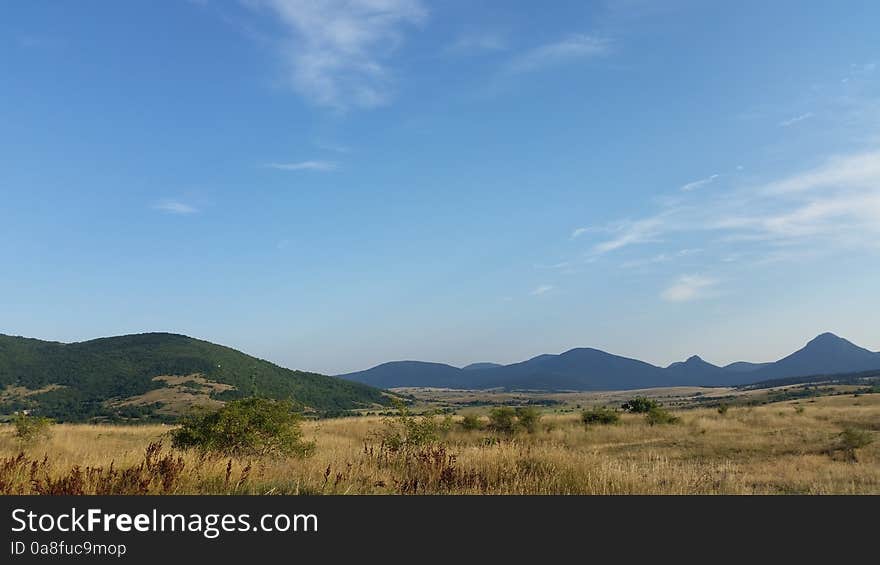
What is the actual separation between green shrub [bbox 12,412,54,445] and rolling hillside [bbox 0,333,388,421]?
215ft

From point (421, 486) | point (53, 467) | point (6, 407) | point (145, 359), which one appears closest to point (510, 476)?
point (421, 486)

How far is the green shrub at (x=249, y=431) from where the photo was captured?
60.3 ft

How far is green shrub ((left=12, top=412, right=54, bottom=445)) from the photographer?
2469cm

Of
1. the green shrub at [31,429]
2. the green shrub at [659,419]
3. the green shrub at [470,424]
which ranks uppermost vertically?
the green shrub at [31,429]

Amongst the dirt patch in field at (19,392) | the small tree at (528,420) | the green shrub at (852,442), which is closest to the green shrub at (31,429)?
the small tree at (528,420)

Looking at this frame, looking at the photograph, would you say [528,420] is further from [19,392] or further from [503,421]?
[19,392]

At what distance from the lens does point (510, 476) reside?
9961 millimetres

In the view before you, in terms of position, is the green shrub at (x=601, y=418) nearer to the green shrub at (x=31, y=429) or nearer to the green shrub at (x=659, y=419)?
the green shrub at (x=659, y=419)

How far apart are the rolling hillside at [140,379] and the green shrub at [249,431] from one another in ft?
242

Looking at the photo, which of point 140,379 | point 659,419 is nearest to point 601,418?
point 659,419

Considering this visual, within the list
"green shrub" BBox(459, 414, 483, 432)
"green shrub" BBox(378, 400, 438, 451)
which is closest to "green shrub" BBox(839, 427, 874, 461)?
"green shrub" BBox(378, 400, 438, 451)

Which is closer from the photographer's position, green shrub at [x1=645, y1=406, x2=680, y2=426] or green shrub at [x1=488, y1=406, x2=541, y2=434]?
green shrub at [x1=488, y1=406, x2=541, y2=434]

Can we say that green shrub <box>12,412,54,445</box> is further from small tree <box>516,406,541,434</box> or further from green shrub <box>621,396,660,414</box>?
green shrub <box>621,396,660,414</box>
